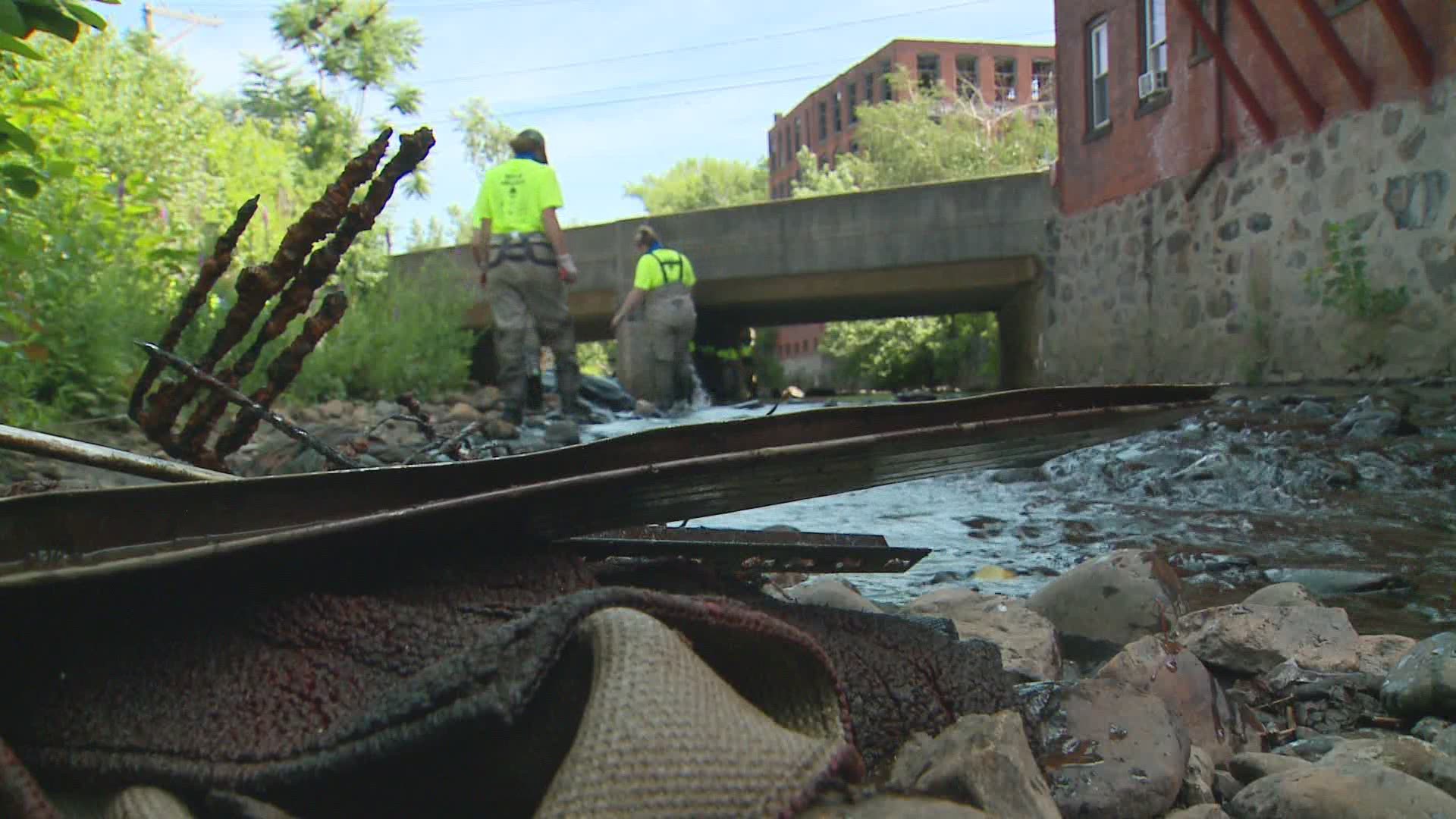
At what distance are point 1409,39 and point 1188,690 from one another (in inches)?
329

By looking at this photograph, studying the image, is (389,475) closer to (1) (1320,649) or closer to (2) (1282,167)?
(1) (1320,649)

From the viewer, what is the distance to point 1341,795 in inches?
58.4

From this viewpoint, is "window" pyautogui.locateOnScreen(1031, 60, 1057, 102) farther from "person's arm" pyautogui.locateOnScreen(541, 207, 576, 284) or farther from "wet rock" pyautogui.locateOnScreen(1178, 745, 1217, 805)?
"wet rock" pyautogui.locateOnScreen(1178, 745, 1217, 805)

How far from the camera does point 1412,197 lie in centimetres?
863

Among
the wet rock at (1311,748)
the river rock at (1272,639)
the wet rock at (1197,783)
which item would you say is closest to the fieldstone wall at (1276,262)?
the river rock at (1272,639)

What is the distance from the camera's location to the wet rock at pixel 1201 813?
1.53m

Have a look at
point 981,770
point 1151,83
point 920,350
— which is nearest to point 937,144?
point 920,350

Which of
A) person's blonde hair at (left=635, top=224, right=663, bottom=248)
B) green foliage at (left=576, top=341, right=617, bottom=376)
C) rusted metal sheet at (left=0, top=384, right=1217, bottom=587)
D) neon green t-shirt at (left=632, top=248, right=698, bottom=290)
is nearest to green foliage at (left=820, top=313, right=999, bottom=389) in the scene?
neon green t-shirt at (left=632, top=248, right=698, bottom=290)

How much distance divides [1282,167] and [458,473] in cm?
1090

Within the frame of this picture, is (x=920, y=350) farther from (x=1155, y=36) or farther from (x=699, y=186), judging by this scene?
(x=699, y=186)

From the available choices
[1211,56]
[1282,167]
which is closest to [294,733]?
[1282,167]

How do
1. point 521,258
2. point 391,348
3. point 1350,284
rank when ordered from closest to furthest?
point 1350,284 → point 521,258 → point 391,348

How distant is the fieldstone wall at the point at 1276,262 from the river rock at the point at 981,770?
8490 mm

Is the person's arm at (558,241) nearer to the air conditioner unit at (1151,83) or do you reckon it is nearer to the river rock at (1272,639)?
the air conditioner unit at (1151,83)
